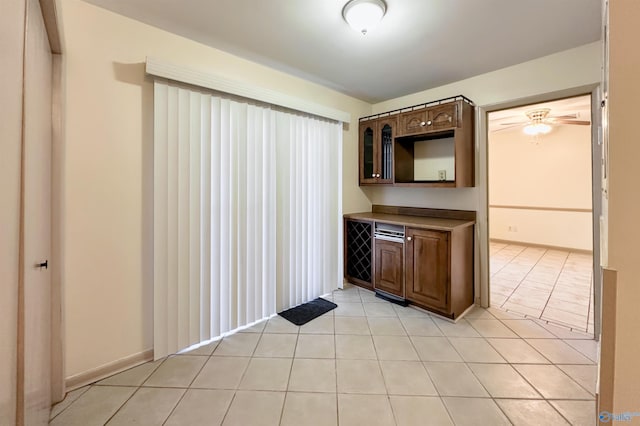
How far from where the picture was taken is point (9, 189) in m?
0.80

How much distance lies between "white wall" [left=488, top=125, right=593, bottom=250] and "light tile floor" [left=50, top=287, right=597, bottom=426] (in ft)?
13.1

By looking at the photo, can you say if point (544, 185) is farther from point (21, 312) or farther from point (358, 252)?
point (21, 312)

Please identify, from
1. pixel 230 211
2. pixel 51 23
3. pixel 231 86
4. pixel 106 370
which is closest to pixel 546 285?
pixel 230 211

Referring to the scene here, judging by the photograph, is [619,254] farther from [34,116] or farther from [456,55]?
[456,55]

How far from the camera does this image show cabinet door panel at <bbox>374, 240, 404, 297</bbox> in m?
2.93

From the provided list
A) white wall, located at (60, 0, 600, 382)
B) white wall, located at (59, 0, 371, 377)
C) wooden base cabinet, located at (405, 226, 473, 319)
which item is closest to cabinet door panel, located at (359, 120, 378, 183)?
wooden base cabinet, located at (405, 226, 473, 319)

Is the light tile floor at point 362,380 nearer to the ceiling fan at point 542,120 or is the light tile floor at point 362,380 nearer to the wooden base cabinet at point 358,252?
the wooden base cabinet at point 358,252

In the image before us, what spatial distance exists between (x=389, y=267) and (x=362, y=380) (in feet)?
4.71

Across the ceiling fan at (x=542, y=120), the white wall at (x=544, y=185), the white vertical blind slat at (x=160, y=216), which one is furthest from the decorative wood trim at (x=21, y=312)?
the white wall at (x=544, y=185)

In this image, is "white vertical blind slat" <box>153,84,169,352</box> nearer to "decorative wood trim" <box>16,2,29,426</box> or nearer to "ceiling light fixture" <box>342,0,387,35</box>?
"decorative wood trim" <box>16,2,29,426</box>

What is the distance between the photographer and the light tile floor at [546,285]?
272 cm

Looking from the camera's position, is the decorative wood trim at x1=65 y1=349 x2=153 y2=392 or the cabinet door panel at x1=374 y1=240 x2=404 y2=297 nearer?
the decorative wood trim at x1=65 y1=349 x2=153 y2=392

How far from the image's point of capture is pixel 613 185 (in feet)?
1.75

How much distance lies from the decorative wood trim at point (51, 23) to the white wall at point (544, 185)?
6.07m
